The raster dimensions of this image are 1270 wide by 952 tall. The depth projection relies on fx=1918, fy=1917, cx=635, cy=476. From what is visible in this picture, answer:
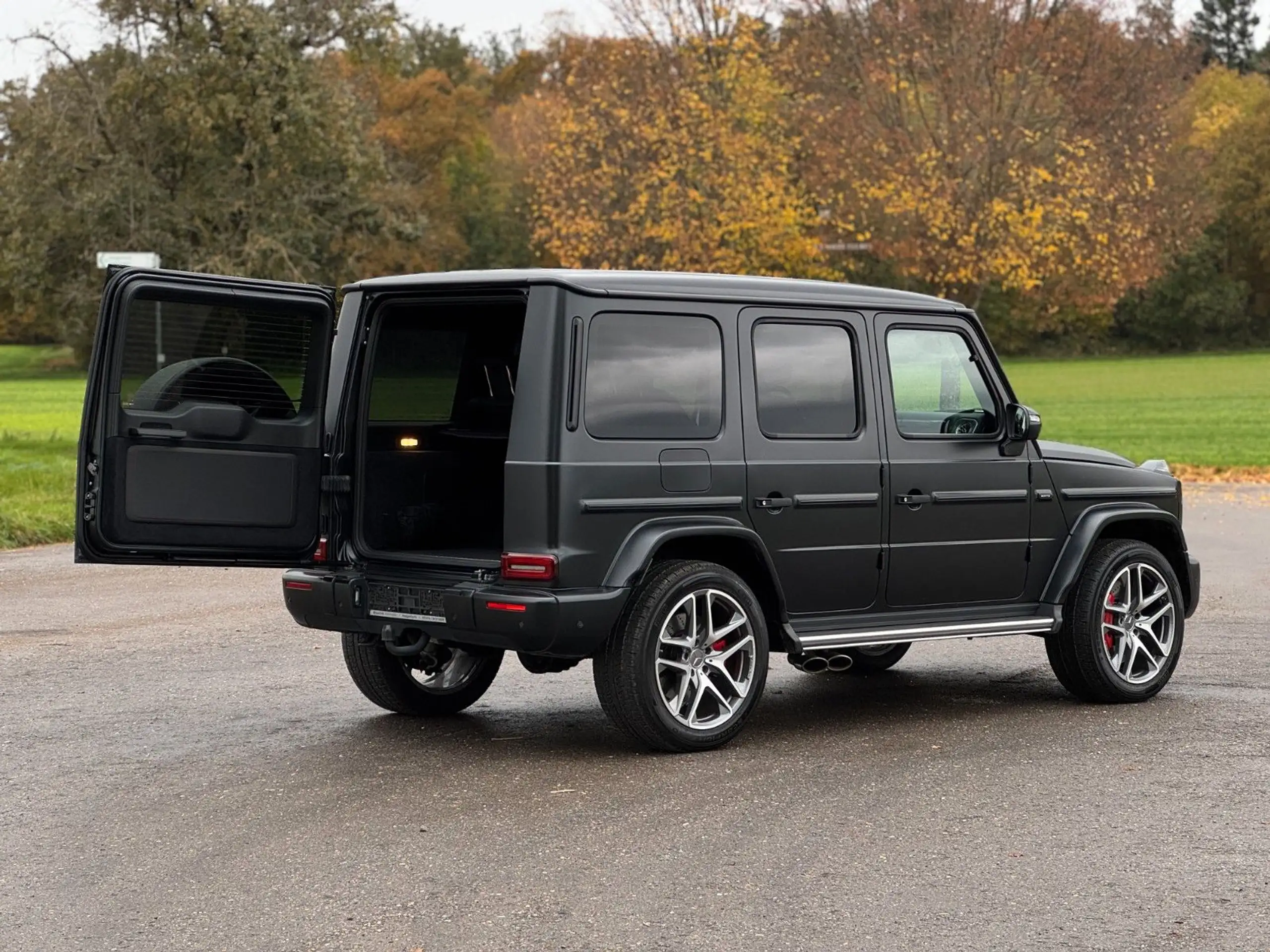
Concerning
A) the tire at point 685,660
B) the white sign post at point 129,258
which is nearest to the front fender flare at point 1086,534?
the tire at point 685,660

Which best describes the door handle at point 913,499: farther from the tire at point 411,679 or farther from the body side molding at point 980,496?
the tire at point 411,679

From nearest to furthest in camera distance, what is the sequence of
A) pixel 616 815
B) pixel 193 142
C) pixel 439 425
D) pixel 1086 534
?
1. pixel 616 815
2. pixel 439 425
3. pixel 1086 534
4. pixel 193 142

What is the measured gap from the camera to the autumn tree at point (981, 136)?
34.4 meters

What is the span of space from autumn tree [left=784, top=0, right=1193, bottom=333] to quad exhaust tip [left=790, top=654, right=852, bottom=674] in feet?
84.3

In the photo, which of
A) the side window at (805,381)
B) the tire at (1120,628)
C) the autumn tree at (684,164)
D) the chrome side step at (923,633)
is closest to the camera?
the side window at (805,381)

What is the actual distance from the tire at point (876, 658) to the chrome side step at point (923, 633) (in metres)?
1.26

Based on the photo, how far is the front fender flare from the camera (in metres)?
8.50

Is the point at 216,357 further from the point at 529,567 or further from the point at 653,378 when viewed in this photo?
the point at 653,378

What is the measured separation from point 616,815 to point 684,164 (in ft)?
103

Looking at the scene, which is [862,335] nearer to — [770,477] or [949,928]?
[770,477]

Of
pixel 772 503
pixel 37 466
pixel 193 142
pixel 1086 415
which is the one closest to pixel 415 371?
pixel 772 503

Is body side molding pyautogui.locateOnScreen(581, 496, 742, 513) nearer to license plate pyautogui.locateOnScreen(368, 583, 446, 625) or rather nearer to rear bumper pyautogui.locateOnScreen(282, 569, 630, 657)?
rear bumper pyautogui.locateOnScreen(282, 569, 630, 657)

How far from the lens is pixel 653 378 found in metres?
7.32

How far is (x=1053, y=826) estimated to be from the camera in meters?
6.22
